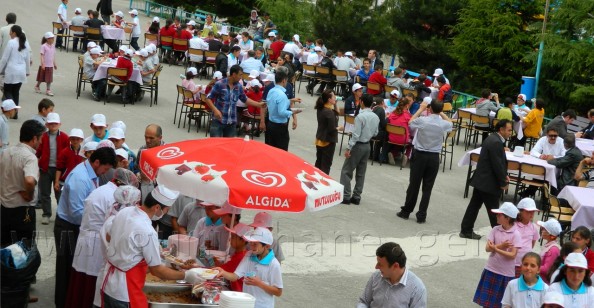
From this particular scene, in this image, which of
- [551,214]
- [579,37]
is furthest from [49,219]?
[579,37]

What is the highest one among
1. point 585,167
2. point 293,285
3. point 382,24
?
point 382,24

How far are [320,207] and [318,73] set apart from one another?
19.7 meters

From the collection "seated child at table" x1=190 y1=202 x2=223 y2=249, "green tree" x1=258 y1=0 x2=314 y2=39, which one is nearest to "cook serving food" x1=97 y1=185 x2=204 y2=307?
"seated child at table" x1=190 y1=202 x2=223 y2=249

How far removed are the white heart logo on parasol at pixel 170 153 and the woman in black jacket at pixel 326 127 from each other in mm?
7023

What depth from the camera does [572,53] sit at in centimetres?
2911

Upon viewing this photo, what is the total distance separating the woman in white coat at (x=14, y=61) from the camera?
18.4m

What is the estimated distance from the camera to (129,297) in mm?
8008

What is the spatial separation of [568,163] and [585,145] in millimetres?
2844

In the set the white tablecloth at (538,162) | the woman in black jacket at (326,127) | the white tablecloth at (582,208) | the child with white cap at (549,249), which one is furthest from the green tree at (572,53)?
the child with white cap at (549,249)

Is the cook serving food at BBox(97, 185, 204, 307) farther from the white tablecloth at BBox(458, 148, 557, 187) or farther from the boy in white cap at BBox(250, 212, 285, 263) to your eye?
the white tablecloth at BBox(458, 148, 557, 187)

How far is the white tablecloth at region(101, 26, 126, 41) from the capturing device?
96.6 feet

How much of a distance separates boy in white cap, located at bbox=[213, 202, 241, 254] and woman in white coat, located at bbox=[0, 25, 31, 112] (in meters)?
10.4

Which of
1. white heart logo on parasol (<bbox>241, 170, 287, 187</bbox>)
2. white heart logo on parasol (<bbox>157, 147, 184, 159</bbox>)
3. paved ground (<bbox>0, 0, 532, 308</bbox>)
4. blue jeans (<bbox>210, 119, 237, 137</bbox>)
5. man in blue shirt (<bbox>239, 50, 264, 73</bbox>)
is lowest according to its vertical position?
paved ground (<bbox>0, 0, 532, 308</bbox>)

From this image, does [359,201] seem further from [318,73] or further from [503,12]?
[503,12]
